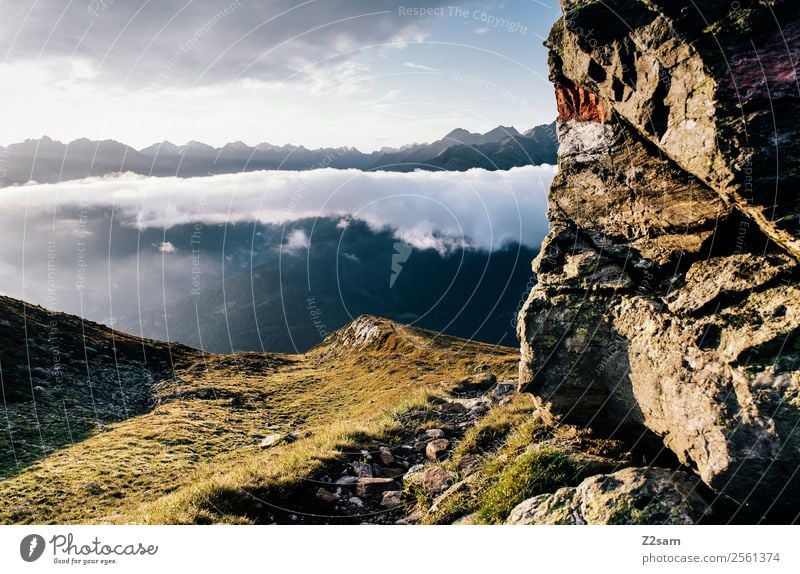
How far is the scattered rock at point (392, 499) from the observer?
10.9 m

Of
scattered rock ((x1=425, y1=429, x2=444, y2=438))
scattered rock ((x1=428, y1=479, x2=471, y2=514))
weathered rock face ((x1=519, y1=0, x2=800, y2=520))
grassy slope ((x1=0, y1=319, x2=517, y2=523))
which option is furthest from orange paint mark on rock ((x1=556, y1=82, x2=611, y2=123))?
grassy slope ((x1=0, y1=319, x2=517, y2=523))

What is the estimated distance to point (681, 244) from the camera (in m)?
9.88

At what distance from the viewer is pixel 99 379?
171ft

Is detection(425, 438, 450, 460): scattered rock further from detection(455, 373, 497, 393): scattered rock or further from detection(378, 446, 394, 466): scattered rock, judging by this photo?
detection(455, 373, 497, 393): scattered rock

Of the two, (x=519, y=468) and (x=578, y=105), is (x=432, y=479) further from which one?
(x=578, y=105)

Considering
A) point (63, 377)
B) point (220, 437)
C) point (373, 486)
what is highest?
point (373, 486)

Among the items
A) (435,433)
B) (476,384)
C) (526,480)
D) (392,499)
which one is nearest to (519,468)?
(526,480)

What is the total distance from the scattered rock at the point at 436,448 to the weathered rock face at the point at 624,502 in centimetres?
561

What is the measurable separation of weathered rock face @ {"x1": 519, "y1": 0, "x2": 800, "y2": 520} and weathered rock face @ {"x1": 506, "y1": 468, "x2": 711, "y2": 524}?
1.78ft

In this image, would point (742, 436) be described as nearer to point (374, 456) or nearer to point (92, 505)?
point (374, 456)

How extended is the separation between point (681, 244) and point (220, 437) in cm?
2952

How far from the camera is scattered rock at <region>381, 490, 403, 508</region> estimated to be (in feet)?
35.7

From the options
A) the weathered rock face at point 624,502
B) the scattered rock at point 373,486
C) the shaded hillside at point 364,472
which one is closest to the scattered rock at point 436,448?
the shaded hillside at point 364,472

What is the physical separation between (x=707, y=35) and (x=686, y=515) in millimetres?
9082
